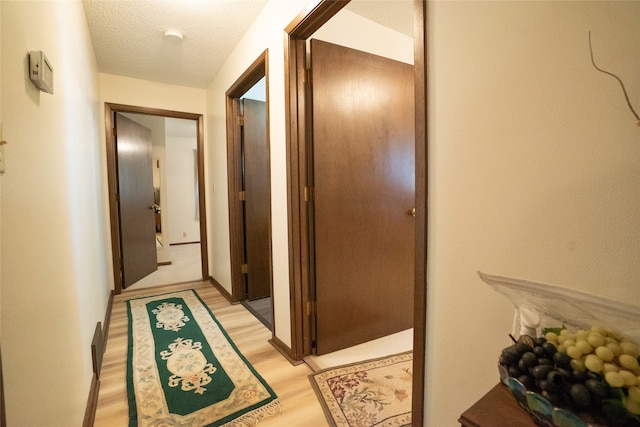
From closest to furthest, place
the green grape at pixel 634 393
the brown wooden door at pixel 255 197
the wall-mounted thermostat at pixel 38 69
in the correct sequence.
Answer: the green grape at pixel 634 393 → the wall-mounted thermostat at pixel 38 69 → the brown wooden door at pixel 255 197

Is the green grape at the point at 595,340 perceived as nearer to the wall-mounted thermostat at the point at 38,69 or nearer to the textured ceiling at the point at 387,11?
the wall-mounted thermostat at the point at 38,69

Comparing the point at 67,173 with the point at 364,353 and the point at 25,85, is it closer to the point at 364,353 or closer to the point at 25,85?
the point at 25,85

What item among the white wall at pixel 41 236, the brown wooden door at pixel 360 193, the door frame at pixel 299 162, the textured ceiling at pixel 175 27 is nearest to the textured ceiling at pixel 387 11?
the textured ceiling at pixel 175 27

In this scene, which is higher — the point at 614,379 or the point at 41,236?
the point at 41,236

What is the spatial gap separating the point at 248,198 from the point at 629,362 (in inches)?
108

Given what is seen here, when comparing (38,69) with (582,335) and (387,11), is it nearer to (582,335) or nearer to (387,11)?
(582,335)

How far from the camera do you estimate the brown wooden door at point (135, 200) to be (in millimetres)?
3270

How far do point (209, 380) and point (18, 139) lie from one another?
4.86 ft

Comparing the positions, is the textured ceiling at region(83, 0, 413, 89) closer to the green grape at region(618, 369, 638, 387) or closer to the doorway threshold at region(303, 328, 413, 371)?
the green grape at region(618, 369, 638, 387)

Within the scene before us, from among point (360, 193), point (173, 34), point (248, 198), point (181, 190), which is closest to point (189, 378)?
point (360, 193)

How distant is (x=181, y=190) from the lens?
253 inches

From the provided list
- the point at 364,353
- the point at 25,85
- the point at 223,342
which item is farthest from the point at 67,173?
the point at 364,353

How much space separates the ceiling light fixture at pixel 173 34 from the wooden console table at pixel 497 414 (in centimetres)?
287

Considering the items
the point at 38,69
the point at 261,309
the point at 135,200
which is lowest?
the point at 261,309
